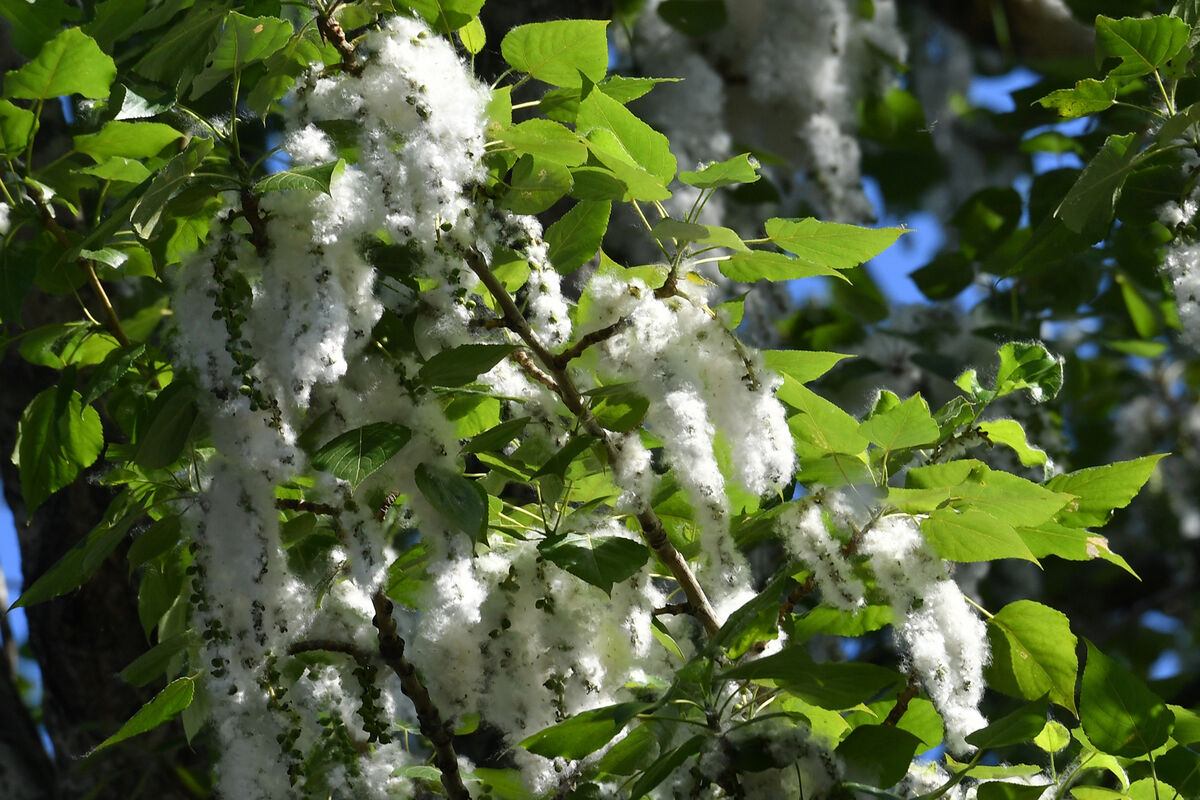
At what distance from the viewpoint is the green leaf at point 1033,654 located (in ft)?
4.20

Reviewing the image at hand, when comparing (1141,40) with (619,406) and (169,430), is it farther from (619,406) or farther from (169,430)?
(169,430)

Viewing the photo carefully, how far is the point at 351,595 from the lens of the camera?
1.46 metres

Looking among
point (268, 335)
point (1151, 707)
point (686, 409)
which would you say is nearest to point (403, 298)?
point (268, 335)

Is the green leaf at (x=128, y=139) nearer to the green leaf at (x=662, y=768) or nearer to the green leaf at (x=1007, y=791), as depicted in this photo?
the green leaf at (x=662, y=768)

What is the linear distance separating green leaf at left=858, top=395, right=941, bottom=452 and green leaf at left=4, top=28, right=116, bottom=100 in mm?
922

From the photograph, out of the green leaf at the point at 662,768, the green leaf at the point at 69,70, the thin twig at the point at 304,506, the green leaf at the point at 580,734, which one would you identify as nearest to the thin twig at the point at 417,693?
the thin twig at the point at 304,506

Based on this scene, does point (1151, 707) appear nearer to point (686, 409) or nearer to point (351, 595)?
point (686, 409)

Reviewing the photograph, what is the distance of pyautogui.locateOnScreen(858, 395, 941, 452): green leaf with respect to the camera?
1.20m

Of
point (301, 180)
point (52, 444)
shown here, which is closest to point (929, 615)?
point (301, 180)

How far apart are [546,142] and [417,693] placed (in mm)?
621

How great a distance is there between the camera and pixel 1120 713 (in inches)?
48.2

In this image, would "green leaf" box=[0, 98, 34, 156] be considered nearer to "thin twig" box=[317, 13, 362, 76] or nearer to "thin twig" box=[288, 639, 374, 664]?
"thin twig" box=[317, 13, 362, 76]

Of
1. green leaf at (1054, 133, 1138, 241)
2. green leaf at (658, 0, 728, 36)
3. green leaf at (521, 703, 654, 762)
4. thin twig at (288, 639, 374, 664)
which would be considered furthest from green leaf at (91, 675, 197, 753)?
green leaf at (658, 0, 728, 36)

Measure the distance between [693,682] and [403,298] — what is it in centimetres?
51
